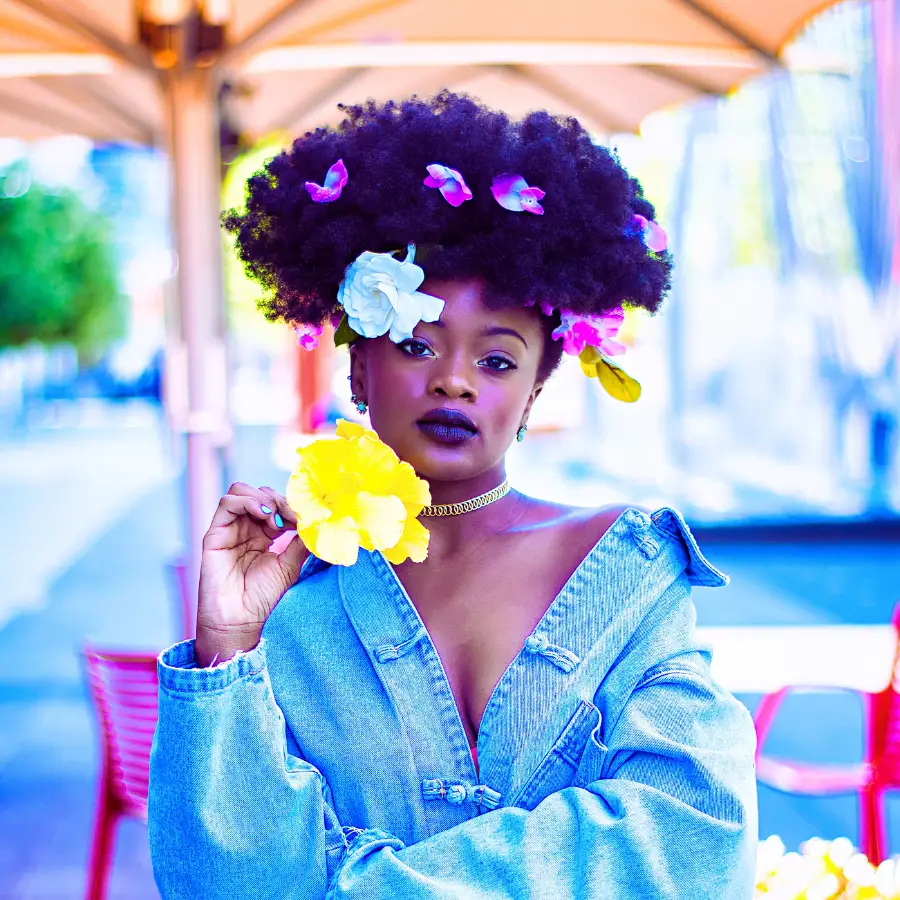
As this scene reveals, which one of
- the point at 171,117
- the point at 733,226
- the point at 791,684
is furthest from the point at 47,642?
the point at 733,226

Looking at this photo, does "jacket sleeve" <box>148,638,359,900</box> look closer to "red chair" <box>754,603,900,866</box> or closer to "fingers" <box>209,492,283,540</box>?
"fingers" <box>209,492,283,540</box>

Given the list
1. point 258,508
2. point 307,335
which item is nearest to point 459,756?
point 258,508

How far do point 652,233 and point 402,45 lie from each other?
2737mm

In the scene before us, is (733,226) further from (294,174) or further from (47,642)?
(294,174)

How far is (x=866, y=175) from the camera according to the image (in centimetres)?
782

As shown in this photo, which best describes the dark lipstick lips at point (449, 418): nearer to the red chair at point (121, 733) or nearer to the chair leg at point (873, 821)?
the red chair at point (121, 733)

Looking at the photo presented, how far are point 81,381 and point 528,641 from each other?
31.7 m

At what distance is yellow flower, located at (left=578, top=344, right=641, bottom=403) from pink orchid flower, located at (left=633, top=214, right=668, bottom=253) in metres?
0.16

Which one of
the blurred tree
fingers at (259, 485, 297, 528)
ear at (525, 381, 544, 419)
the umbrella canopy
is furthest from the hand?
the blurred tree

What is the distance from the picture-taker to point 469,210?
1.30 meters

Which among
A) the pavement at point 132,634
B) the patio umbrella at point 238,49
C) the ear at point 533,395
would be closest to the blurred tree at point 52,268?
the pavement at point 132,634

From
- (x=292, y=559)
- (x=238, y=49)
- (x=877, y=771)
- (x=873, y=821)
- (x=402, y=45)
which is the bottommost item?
(x=873, y=821)

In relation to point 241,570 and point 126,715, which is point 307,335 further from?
point 126,715

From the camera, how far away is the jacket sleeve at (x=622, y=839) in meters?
1.09
